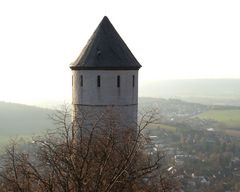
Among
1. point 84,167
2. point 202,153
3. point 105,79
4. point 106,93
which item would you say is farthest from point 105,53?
point 202,153

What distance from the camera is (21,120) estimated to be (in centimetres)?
11250

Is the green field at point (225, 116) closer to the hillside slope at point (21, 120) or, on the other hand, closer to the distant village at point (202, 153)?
the distant village at point (202, 153)

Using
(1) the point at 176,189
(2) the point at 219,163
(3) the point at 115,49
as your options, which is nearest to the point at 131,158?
(1) the point at 176,189

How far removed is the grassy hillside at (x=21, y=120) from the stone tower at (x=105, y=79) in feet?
244

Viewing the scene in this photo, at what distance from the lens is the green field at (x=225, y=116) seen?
12262cm

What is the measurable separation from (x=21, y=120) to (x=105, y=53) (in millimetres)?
95851

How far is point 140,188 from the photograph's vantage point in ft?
43.1

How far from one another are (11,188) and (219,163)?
61.4 meters

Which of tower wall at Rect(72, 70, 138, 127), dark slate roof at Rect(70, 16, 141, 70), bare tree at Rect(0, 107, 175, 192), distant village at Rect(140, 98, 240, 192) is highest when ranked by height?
dark slate roof at Rect(70, 16, 141, 70)

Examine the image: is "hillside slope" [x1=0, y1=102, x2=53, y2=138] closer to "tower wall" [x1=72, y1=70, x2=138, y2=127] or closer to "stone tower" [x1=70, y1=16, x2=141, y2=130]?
"stone tower" [x1=70, y1=16, x2=141, y2=130]

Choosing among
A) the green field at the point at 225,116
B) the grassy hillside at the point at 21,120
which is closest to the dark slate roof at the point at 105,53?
the grassy hillside at the point at 21,120

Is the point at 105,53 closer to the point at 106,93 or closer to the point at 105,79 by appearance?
the point at 105,79

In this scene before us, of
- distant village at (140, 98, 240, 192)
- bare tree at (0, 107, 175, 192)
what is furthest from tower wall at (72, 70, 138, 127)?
distant village at (140, 98, 240, 192)

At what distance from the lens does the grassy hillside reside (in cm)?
9980
